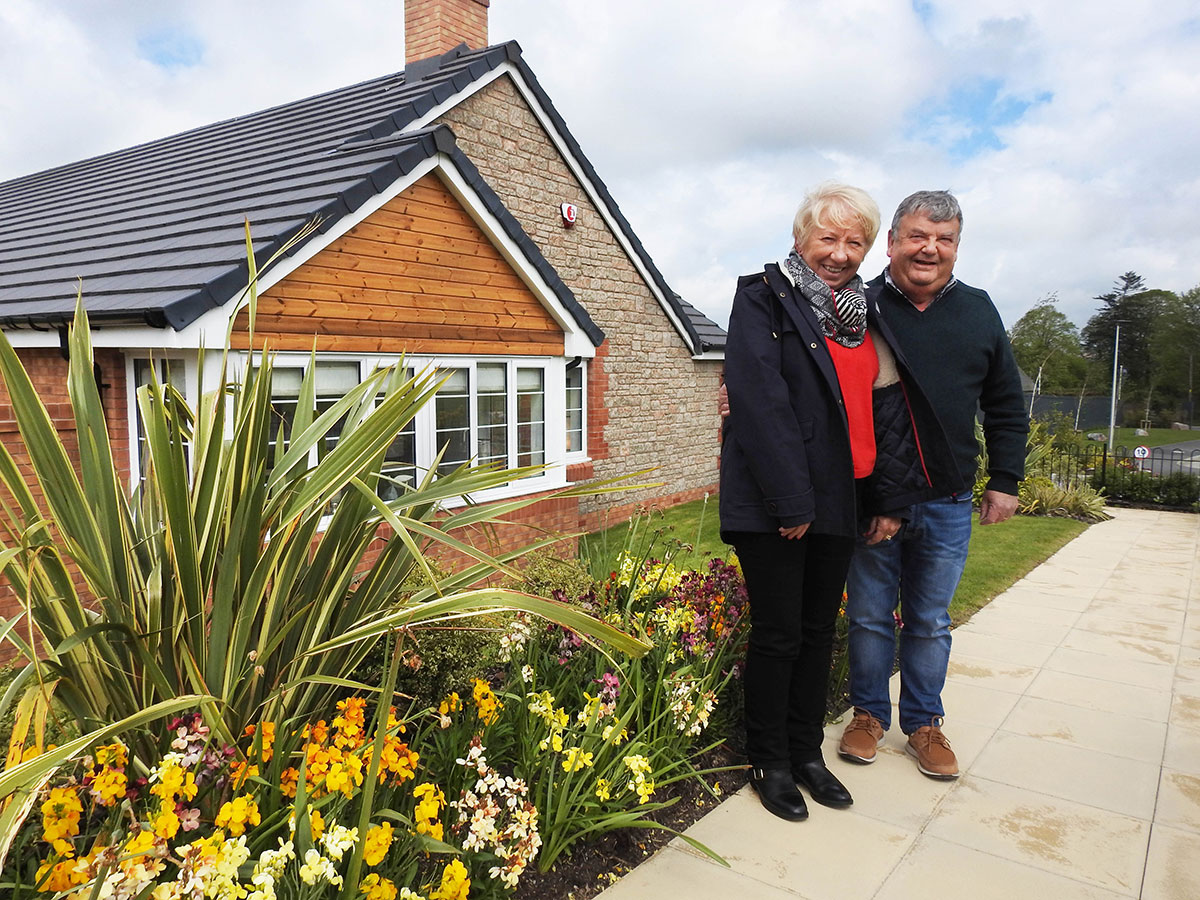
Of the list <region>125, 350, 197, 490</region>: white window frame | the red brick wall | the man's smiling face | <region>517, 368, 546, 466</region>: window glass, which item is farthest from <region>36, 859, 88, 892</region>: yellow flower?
<region>517, 368, 546, 466</region>: window glass

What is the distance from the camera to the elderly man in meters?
3.17

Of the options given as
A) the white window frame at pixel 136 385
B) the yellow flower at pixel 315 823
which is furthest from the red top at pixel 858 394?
the white window frame at pixel 136 385

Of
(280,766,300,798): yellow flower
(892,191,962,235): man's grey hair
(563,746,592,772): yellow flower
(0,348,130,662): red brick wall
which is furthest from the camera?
(0,348,130,662): red brick wall

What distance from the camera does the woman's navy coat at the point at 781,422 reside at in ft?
8.89

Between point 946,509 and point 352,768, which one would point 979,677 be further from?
point 352,768

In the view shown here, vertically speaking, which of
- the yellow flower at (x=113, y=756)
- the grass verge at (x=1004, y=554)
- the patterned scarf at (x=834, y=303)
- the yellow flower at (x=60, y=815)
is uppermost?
the patterned scarf at (x=834, y=303)

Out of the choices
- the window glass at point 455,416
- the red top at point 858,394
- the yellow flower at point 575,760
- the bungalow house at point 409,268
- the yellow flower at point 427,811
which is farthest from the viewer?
the window glass at point 455,416

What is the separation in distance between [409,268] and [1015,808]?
19.2ft

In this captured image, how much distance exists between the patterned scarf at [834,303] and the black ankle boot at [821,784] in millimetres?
1584

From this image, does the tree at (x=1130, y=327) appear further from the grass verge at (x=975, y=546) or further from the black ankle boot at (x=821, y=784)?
the black ankle boot at (x=821, y=784)

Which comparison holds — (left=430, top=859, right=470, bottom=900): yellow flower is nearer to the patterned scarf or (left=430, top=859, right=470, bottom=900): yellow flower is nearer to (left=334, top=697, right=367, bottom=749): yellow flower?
(left=334, top=697, right=367, bottom=749): yellow flower

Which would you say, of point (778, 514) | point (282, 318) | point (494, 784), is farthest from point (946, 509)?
point (282, 318)

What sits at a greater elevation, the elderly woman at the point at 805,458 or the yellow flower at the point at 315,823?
the elderly woman at the point at 805,458

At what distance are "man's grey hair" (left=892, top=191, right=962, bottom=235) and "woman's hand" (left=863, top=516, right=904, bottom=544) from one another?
1.13m
